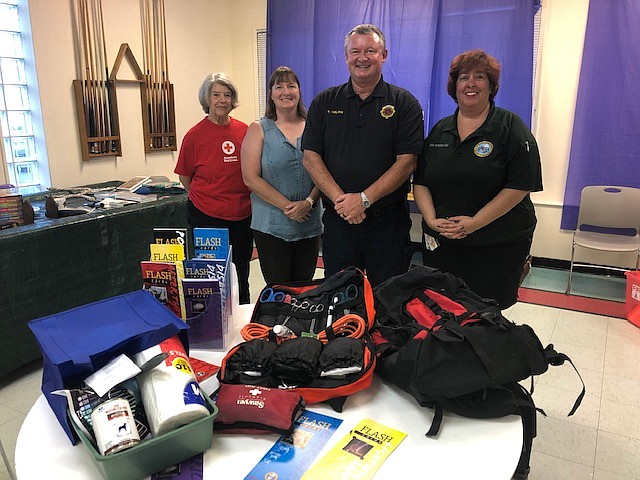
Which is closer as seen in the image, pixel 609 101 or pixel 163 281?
pixel 163 281

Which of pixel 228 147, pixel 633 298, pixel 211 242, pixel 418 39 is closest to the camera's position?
pixel 211 242

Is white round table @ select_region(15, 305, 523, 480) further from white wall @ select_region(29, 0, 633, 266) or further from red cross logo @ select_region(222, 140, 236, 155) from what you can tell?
white wall @ select_region(29, 0, 633, 266)

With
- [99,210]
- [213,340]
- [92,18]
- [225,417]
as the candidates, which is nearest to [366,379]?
[225,417]

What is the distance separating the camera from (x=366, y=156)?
2.09 m

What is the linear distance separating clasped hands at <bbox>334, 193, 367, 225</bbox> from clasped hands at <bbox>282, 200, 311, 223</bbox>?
0.22 metres

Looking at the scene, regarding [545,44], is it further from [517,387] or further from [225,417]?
[225,417]

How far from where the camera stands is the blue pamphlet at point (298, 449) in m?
0.96

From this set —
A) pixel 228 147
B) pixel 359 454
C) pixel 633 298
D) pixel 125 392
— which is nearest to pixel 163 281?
pixel 125 392

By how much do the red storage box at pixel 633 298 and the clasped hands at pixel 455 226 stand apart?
180cm

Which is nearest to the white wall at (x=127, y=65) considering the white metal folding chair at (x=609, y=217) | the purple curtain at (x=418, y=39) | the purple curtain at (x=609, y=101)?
the purple curtain at (x=418, y=39)

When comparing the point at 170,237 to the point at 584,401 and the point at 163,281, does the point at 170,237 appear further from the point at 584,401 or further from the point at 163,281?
the point at 584,401

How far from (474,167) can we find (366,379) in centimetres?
110

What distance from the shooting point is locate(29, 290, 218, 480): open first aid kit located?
90 centimetres

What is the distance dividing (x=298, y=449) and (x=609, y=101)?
3.74m
